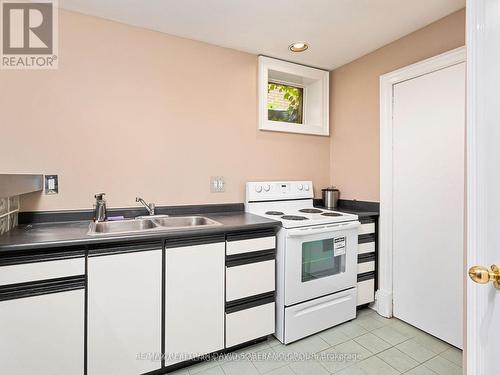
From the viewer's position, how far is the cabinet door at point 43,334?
1.27 meters

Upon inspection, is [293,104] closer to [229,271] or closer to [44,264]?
[229,271]

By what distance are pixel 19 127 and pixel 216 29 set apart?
5.14 ft

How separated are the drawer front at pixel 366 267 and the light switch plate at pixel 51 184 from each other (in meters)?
2.47

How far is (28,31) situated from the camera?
5.85 ft

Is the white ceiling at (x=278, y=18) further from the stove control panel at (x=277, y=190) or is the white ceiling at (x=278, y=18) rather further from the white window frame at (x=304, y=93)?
the stove control panel at (x=277, y=190)

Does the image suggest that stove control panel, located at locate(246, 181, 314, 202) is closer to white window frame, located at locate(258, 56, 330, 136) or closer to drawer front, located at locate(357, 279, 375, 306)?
white window frame, located at locate(258, 56, 330, 136)

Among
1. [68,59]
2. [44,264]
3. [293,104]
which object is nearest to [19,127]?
[68,59]

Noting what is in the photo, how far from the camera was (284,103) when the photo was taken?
2.86m

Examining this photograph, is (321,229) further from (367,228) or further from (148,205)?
(148,205)

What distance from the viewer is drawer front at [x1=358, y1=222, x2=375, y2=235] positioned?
2340mm

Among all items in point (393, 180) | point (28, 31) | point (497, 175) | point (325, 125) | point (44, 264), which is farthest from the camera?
point (325, 125)

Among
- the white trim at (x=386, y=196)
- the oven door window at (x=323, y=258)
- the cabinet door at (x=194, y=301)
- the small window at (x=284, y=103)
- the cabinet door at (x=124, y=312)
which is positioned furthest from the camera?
the small window at (x=284, y=103)

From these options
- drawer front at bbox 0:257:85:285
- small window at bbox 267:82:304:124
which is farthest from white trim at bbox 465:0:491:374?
small window at bbox 267:82:304:124

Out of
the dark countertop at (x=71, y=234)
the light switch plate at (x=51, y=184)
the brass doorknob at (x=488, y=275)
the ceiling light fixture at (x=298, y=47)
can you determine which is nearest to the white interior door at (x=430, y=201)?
the ceiling light fixture at (x=298, y=47)
